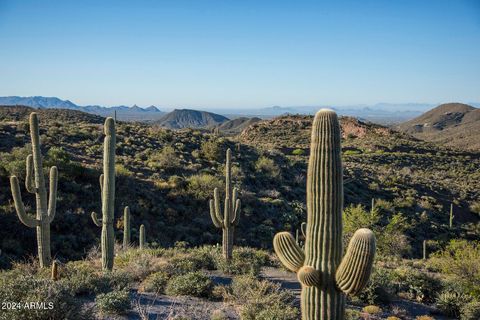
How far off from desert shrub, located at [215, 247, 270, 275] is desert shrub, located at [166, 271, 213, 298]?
1688mm

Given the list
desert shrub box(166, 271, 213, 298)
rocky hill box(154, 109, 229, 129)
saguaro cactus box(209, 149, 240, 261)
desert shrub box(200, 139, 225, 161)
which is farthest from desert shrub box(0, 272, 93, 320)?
rocky hill box(154, 109, 229, 129)

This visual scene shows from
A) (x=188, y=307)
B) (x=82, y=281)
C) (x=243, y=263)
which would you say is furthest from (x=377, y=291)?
(x=82, y=281)

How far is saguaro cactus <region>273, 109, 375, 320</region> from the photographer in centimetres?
557

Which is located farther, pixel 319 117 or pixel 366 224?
pixel 366 224

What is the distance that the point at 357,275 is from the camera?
512 centimetres

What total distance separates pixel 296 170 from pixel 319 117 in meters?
26.7

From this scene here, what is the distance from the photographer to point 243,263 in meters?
11.7

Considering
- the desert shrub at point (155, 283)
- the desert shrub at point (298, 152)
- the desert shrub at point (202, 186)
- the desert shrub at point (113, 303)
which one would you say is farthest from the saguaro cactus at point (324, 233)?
the desert shrub at point (298, 152)

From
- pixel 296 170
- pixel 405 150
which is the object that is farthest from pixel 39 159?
pixel 405 150

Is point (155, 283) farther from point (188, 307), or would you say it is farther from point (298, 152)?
point (298, 152)

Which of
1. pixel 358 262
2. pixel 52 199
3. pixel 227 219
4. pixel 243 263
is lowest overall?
pixel 243 263

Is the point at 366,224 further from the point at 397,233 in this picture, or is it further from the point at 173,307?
the point at 173,307

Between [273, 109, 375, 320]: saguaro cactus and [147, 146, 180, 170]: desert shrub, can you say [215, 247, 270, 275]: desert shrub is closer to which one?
[273, 109, 375, 320]: saguaro cactus

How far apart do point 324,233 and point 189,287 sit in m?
4.72
